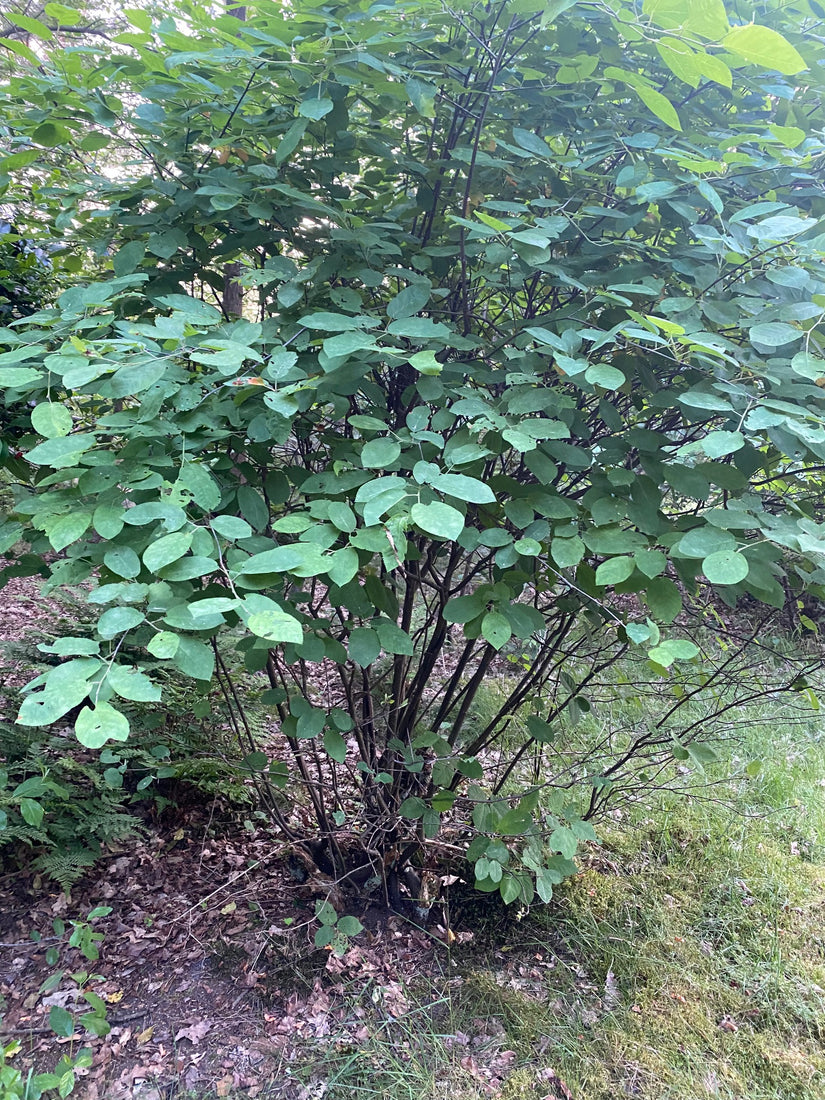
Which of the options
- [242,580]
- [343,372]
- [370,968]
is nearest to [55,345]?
[343,372]

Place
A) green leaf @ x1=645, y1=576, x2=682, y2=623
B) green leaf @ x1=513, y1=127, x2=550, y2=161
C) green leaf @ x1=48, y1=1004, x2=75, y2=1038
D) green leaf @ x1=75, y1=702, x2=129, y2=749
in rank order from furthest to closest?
green leaf @ x1=48, y1=1004, x2=75, y2=1038 < green leaf @ x1=513, y1=127, x2=550, y2=161 < green leaf @ x1=645, y1=576, x2=682, y2=623 < green leaf @ x1=75, y1=702, x2=129, y2=749

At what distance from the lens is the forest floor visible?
1.75 meters

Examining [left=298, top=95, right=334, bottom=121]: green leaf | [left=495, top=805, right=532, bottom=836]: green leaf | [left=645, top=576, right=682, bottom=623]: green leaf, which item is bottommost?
[left=495, top=805, right=532, bottom=836]: green leaf

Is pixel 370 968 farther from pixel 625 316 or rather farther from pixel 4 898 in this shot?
pixel 625 316

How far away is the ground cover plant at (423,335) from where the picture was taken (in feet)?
3.05

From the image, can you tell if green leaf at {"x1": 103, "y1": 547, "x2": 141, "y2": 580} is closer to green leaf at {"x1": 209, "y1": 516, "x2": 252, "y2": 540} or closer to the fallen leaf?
green leaf at {"x1": 209, "y1": 516, "x2": 252, "y2": 540}

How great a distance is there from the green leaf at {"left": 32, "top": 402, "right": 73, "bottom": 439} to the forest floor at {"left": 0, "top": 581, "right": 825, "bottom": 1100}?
1497 millimetres

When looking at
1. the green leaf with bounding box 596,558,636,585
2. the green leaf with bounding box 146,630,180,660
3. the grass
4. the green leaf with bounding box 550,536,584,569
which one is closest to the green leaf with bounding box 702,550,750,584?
the green leaf with bounding box 596,558,636,585

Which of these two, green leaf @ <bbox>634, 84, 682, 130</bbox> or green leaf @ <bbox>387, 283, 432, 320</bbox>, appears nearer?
green leaf @ <bbox>634, 84, 682, 130</bbox>

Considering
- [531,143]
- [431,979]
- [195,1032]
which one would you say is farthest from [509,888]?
[531,143]

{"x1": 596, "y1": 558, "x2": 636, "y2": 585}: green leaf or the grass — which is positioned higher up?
{"x1": 596, "y1": 558, "x2": 636, "y2": 585}: green leaf

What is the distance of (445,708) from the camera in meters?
2.11

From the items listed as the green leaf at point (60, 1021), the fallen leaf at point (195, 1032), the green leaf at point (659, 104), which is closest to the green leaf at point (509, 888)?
the fallen leaf at point (195, 1032)

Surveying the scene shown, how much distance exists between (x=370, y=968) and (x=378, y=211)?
2.30 m
